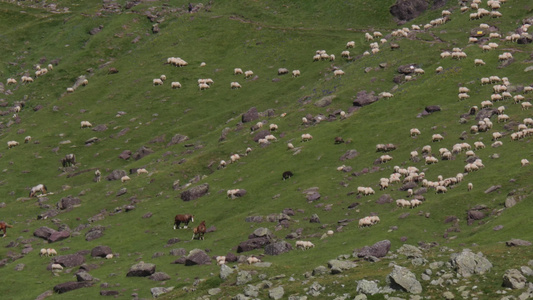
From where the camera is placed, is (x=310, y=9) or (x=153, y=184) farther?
(x=310, y=9)

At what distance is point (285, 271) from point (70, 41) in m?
110

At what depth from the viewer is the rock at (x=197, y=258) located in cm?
5381

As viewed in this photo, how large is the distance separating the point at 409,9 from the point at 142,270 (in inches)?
3394

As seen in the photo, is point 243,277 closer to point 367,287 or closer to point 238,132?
point 367,287

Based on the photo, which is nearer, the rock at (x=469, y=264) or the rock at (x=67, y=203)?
the rock at (x=469, y=264)

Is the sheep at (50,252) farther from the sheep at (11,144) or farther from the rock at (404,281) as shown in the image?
the sheep at (11,144)

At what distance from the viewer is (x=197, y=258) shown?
53.9 metres

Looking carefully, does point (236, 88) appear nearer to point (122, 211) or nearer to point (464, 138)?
point (122, 211)

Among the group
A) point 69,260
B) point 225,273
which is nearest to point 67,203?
point 69,260

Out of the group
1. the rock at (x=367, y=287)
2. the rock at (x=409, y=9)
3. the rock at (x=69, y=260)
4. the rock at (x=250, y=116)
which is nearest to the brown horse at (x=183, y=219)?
the rock at (x=69, y=260)

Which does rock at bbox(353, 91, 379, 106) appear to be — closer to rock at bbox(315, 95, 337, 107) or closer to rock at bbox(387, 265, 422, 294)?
rock at bbox(315, 95, 337, 107)

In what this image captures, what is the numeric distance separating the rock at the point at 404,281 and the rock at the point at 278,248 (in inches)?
861

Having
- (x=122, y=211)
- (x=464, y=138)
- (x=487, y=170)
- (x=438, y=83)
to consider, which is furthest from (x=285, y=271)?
(x=438, y=83)

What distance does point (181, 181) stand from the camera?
261 ft
